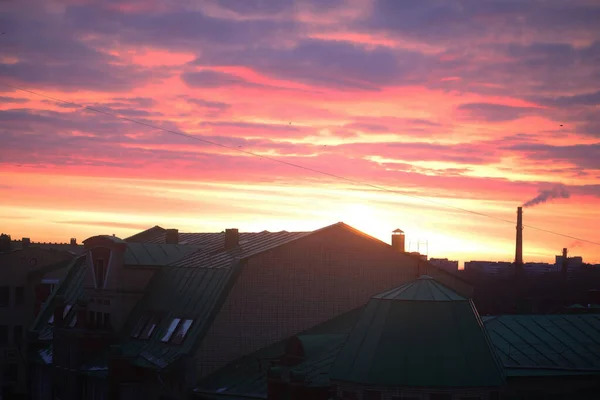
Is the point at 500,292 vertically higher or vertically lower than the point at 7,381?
higher

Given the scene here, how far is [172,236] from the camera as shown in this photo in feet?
263

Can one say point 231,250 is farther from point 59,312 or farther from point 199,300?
point 59,312

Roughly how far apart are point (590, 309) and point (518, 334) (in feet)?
38.9

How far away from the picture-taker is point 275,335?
57062 millimetres

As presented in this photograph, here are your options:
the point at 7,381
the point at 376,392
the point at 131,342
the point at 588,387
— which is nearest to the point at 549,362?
the point at 588,387

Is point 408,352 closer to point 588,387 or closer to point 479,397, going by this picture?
point 479,397

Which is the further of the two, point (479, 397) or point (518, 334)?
point (518, 334)

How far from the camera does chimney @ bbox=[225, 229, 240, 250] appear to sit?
218ft

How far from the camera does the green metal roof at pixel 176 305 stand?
55375mm

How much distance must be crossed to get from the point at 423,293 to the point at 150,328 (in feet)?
74.4

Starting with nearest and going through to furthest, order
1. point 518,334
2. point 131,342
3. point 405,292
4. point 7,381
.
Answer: point 405,292, point 518,334, point 131,342, point 7,381

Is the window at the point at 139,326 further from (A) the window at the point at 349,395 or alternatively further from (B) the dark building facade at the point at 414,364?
(A) the window at the point at 349,395

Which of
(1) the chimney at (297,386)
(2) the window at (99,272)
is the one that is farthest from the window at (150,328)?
(1) the chimney at (297,386)

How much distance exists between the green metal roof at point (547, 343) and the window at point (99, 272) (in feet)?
91.1
